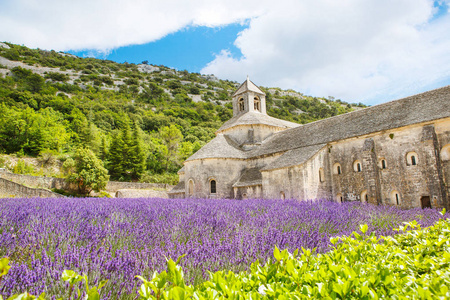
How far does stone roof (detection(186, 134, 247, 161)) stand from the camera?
22.7 metres

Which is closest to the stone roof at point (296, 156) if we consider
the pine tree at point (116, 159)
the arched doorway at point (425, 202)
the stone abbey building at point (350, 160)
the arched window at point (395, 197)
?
the stone abbey building at point (350, 160)

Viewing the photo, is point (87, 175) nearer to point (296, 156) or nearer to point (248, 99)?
point (248, 99)

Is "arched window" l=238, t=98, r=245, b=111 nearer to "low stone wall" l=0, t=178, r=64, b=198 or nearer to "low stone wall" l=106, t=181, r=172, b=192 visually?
"low stone wall" l=106, t=181, r=172, b=192

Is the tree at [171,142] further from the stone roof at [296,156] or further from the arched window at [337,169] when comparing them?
the arched window at [337,169]

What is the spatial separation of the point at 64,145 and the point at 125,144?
1167cm

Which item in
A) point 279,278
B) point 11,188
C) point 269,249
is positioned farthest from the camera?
point 11,188

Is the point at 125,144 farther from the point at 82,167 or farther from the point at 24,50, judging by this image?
the point at 24,50

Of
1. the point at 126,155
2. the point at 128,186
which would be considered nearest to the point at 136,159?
the point at 126,155

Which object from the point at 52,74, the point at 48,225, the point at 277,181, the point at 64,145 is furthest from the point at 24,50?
the point at 48,225

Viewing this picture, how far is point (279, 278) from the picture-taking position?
6.33ft

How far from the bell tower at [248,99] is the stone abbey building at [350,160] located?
4141 millimetres

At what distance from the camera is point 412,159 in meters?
15.7

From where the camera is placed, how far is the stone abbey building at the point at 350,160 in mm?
14859

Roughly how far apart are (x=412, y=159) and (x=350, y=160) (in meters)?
3.52
